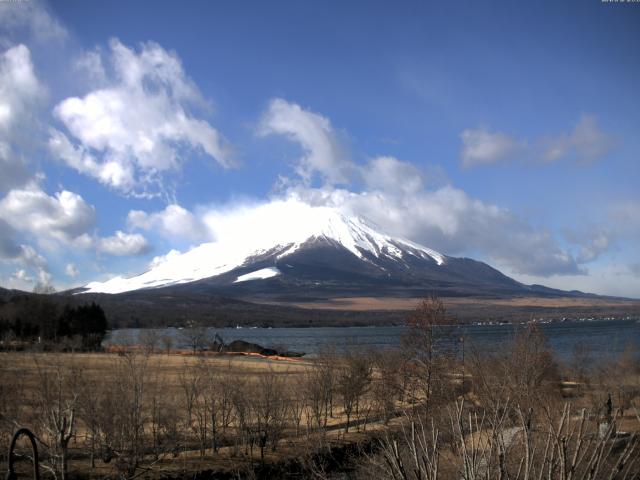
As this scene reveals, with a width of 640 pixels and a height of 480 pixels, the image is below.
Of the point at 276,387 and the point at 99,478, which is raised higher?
the point at 276,387

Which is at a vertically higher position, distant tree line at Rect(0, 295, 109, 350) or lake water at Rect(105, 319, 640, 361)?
distant tree line at Rect(0, 295, 109, 350)

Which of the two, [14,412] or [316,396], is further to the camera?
[316,396]

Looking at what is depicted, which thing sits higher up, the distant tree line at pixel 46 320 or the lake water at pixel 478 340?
the distant tree line at pixel 46 320

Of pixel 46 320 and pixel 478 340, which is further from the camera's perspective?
pixel 46 320

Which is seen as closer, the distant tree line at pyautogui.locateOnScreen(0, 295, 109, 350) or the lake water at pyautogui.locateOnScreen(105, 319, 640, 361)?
the lake water at pyautogui.locateOnScreen(105, 319, 640, 361)

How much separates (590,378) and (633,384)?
4.51 m

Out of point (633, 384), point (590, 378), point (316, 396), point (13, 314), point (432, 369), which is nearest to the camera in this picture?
point (316, 396)

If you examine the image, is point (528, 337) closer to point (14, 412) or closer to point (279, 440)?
point (279, 440)

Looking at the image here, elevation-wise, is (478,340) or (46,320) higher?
(46,320)

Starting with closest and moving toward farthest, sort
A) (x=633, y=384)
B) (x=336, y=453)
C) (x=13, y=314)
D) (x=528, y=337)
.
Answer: (x=336, y=453) → (x=528, y=337) → (x=633, y=384) → (x=13, y=314)

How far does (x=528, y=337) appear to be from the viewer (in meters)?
A: 31.1

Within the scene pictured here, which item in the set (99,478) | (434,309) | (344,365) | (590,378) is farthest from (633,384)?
(99,478)

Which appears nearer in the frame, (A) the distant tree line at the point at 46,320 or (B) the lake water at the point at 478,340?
(B) the lake water at the point at 478,340

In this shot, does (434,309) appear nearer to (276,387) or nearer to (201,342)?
(276,387)
